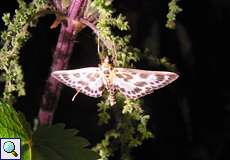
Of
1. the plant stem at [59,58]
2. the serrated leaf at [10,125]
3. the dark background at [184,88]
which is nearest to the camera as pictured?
the serrated leaf at [10,125]

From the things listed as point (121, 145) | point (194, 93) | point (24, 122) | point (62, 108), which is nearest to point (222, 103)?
point (194, 93)

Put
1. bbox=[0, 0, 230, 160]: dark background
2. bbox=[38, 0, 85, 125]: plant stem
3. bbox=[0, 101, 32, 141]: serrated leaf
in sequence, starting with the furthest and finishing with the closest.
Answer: bbox=[0, 0, 230, 160]: dark background < bbox=[38, 0, 85, 125]: plant stem < bbox=[0, 101, 32, 141]: serrated leaf

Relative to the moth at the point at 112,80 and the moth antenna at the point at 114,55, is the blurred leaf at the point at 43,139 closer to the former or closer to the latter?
the moth at the point at 112,80

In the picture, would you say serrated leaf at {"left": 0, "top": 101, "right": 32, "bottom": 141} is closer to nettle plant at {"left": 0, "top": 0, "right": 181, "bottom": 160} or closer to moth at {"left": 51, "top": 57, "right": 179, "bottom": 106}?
nettle plant at {"left": 0, "top": 0, "right": 181, "bottom": 160}

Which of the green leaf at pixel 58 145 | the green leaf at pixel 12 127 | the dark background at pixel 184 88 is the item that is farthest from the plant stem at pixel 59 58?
the dark background at pixel 184 88

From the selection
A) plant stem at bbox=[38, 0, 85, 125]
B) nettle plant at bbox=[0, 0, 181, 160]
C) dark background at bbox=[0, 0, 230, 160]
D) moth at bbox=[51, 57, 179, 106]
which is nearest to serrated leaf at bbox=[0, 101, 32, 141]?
nettle plant at bbox=[0, 0, 181, 160]

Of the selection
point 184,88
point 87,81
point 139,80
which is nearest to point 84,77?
point 87,81

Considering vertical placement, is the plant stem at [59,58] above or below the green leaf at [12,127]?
above
